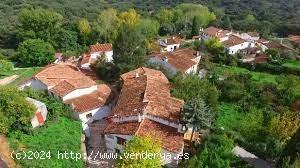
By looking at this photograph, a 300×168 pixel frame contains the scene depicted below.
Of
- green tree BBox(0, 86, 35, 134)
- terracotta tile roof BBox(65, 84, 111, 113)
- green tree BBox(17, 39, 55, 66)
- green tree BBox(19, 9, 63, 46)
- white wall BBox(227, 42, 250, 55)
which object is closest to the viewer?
green tree BBox(0, 86, 35, 134)

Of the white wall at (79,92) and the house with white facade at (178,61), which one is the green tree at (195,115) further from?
the house with white facade at (178,61)

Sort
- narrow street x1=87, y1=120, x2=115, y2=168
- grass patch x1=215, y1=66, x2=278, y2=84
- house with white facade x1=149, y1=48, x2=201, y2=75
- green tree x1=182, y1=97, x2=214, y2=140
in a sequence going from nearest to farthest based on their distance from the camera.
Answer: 1. green tree x1=182, y1=97, x2=214, y2=140
2. narrow street x1=87, y1=120, x2=115, y2=168
3. house with white facade x1=149, y1=48, x2=201, y2=75
4. grass patch x1=215, y1=66, x2=278, y2=84

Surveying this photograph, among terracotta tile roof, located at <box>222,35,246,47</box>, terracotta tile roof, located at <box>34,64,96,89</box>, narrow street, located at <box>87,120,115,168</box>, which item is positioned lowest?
narrow street, located at <box>87,120,115,168</box>

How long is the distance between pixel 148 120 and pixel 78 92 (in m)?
9.45

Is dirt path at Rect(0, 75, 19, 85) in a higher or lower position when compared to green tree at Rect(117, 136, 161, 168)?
lower

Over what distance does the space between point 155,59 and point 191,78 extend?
12845 mm

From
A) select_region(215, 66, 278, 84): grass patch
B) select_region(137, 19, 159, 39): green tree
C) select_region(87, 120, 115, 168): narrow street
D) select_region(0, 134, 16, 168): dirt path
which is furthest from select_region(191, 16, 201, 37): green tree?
select_region(0, 134, 16, 168): dirt path

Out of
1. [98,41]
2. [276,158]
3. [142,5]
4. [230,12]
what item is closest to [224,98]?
[276,158]

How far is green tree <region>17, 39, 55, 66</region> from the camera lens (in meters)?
56.3

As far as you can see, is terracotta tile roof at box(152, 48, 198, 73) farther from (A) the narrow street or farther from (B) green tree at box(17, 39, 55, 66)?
(B) green tree at box(17, 39, 55, 66)

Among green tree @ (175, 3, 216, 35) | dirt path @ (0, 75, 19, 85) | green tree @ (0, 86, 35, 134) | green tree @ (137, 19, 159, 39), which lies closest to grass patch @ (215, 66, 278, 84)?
green tree @ (137, 19, 159, 39)

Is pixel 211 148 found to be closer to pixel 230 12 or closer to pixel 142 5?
pixel 230 12

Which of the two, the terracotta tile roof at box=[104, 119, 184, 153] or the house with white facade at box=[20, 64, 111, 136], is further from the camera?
the house with white facade at box=[20, 64, 111, 136]

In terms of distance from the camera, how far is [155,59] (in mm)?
52344
